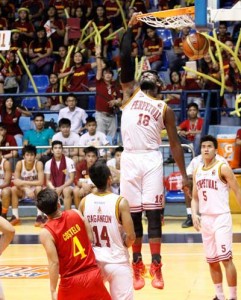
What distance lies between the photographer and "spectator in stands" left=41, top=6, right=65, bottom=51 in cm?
2206

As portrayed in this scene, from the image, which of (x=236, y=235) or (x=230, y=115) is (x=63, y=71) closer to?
(x=230, y=115)

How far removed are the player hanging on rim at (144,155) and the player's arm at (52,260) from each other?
1.42 meters

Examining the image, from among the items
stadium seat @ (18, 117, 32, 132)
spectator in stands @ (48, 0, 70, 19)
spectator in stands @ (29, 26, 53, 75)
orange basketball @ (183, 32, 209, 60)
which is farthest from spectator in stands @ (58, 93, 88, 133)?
orange basketball @ (183, 32, 209, 60)

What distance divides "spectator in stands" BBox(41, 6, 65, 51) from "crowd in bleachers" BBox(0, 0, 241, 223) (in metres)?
0.02

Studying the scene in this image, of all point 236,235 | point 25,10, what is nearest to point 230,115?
point 236,235

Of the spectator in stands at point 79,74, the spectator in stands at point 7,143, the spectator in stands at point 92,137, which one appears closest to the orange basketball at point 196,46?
the spectator in stands at point 92,137

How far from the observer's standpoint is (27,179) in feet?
57.1

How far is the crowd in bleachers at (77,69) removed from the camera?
1858 centimetres

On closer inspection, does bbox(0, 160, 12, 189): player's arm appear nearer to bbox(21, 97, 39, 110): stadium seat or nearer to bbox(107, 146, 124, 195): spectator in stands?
bbox(107, 146, 124, 195): spectator in stands

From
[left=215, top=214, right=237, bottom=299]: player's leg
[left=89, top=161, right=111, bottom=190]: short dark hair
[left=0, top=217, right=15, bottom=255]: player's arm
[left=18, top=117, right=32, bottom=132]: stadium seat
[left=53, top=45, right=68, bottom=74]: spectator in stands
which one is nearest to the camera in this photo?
[left=0, top=217, right=15, bottom=255]: player's arm

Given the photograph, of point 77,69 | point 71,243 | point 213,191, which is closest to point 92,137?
point 77,69

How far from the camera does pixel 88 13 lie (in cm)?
2222

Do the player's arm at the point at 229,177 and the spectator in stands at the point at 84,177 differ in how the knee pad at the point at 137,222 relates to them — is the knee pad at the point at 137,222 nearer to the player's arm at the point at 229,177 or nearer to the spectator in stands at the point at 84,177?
the player's arm at the point at 229,177

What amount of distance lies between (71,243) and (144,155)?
1546mm
